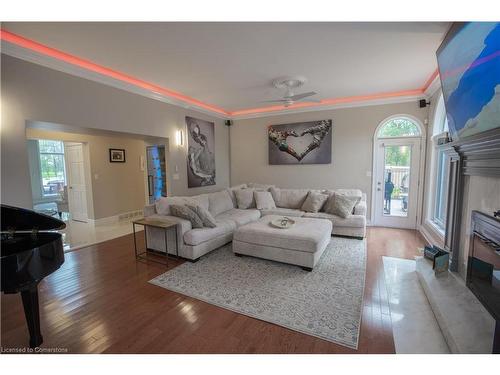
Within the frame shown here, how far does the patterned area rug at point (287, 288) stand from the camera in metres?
2.05

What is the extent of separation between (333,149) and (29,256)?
17.6 feet

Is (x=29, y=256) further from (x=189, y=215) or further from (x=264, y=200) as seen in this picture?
(x=264, y=200)

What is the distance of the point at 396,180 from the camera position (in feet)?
16.5

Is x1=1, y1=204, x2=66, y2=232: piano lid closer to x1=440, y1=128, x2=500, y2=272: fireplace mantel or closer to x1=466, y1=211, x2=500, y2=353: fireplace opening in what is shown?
x1=466, y1=211, x2=500, y2=353: fireplace opening

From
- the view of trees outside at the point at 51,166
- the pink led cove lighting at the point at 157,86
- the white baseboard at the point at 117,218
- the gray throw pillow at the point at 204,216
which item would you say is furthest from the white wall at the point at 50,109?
the view of trees outside at the point at 51,166

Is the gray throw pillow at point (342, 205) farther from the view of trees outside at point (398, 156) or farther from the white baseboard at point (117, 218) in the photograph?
the white baseboard at point (117, 218)

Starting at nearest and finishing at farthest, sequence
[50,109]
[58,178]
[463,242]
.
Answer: [463,242] < [50,109] < [58,178]

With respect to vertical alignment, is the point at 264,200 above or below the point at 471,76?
below

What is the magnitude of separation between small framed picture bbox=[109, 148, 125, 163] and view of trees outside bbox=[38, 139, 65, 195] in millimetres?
3343

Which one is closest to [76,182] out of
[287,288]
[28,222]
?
[28,222]

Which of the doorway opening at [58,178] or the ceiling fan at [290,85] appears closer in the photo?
the ceiling fan at [290,85]

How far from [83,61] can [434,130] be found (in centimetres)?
580

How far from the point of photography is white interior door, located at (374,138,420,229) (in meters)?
4.82

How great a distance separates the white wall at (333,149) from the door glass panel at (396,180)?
0.34m
